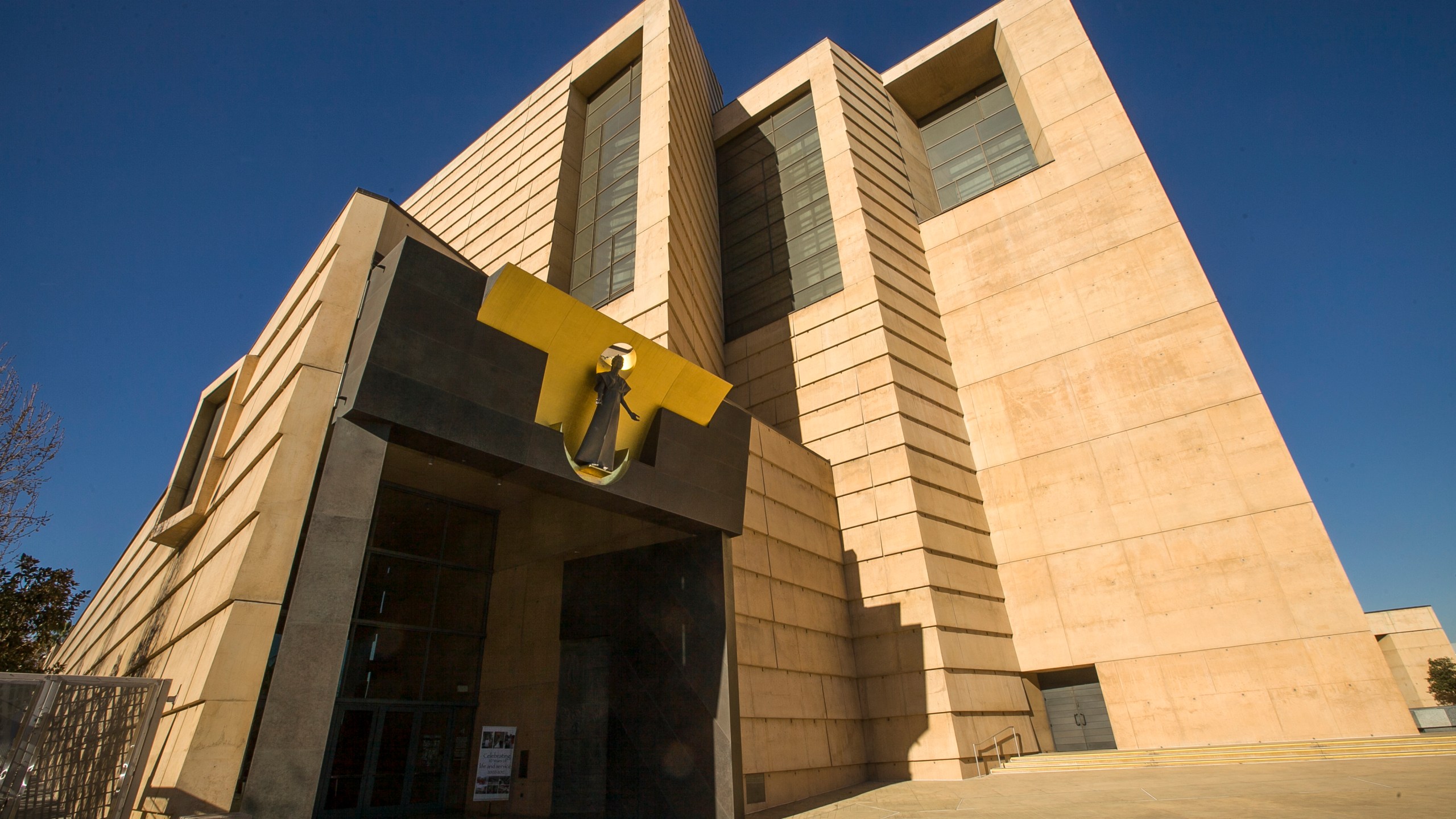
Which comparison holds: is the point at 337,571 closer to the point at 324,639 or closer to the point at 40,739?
the point at 324,639

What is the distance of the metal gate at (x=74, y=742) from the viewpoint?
7.91m

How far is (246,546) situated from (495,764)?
857cm

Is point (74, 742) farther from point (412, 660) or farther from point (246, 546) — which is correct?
point (412, 660)

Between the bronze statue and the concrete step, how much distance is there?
14340 mm

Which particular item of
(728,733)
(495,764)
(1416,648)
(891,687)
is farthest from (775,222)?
(1416,648)

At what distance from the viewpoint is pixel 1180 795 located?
1208 centimetres

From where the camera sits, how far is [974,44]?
32188 mm

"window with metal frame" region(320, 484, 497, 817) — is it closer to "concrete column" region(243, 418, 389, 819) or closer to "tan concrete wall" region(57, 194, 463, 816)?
"tan concrete wall" region(57, 194, 463, 816)

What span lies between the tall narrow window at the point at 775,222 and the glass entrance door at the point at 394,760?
18644mm

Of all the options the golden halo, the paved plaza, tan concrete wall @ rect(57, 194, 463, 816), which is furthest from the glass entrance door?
the golden halo

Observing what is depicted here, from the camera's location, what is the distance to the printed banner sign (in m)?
15.0

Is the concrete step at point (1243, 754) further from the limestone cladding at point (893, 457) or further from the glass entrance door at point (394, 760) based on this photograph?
the glass entrance door at point (394, 760)

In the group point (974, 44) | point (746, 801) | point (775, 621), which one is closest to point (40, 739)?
point (746, 801)

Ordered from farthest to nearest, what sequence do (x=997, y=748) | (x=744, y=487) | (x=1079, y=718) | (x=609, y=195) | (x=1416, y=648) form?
(x=1416, y=648)
(x=609, y=195)
(x=1079, y=718)
(x=997, y=748)
(x=744, y=487)
